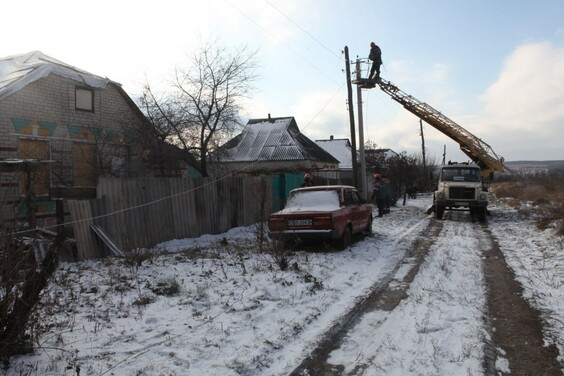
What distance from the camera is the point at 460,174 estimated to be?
18.4 m

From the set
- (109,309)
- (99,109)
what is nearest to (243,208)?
(99,109)

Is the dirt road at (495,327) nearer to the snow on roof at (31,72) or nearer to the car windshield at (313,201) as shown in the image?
the car windshield at (313,201)

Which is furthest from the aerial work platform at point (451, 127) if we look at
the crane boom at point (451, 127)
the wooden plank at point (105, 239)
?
the wooden plank at point (105, 239)

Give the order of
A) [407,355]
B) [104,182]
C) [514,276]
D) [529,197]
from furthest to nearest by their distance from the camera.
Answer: [529,197], [104,182], [514,276], [407,355]

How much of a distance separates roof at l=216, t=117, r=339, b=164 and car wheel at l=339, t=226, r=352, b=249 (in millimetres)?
24918

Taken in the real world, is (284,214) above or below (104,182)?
below

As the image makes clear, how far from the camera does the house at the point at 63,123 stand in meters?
13.2

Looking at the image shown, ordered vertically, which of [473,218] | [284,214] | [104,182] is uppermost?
[104,182]

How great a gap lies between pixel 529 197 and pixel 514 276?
23.3 metres

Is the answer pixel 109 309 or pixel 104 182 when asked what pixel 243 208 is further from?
pixel 109 309

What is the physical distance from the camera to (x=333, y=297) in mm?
6180

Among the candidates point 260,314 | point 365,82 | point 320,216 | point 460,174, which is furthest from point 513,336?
point 365,82

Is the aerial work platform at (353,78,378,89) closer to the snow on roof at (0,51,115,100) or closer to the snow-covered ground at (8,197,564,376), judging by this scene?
the snow on roof at (0,51,115,100)

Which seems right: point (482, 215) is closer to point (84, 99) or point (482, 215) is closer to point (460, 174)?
point (460, 174)
